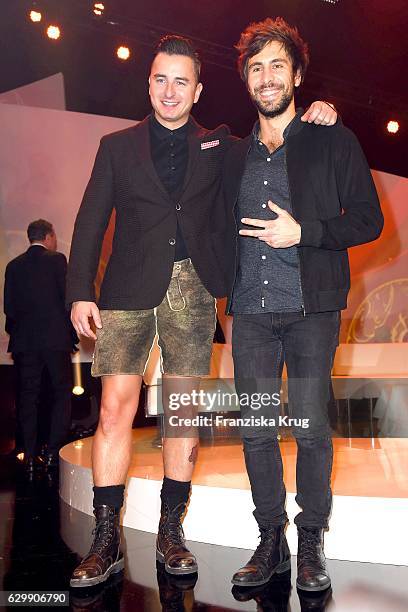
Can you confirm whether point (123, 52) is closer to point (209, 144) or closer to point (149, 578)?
point (209, 144)

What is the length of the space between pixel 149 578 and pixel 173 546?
12 centimetres

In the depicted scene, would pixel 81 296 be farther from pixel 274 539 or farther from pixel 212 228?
pixel 274 539

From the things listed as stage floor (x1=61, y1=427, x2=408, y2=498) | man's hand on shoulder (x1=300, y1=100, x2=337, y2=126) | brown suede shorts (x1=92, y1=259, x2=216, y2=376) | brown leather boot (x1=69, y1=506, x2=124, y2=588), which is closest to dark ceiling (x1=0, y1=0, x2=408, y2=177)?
stage floor (x1=61, y1=427, x2=408, y2=498)

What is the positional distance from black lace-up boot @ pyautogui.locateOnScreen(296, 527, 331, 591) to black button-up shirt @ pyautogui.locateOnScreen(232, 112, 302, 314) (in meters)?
0.65

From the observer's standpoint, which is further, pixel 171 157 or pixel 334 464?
pixel 334 464

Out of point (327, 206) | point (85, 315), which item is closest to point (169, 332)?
point (85, 315)

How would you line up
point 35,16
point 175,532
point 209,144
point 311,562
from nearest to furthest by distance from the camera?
point 311,562 < point 175,532 < point 209,144 < point 35,16

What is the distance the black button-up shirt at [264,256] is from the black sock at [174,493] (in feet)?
1.91

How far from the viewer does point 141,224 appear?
2299 mm

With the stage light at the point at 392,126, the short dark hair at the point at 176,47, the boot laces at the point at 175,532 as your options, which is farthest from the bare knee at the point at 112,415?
the stage light at the point at 392,126

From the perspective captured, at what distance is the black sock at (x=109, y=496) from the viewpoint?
223cm

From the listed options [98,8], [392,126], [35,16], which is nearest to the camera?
[98,8]

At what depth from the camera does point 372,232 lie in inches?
83.8

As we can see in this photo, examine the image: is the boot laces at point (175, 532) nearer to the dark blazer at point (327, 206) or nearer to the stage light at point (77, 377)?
the dark blazer at point (327, 206)
